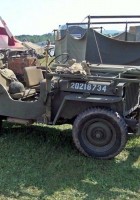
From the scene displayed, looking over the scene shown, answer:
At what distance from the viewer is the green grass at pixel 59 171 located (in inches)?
148

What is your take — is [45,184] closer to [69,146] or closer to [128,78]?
[69,146]

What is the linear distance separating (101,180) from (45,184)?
618mm

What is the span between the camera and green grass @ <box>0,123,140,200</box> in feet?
12.3

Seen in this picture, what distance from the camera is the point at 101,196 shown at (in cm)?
370

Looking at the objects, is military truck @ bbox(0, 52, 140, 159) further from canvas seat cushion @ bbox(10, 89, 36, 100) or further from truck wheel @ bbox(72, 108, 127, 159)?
canvas seat cushion @ bbox(10, 89, 36, 100)

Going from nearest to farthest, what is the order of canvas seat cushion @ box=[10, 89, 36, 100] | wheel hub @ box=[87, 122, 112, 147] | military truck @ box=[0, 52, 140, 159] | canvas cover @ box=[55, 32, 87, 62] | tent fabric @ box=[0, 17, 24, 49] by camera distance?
military truck @ box=[0, 52, 140, 159]
wheel hub @ box=[87, 122, 112, 147]
canvas seat cushion @ box=[10, 89, 36, 100]
canvas cover @ box=[55, 32, 87, 62]
tent fabric @ box=[0, 17, 24, 49]

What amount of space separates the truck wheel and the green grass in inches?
5.2

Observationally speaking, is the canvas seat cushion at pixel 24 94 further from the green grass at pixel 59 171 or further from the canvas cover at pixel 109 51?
the canvas cover at pixel 109 51

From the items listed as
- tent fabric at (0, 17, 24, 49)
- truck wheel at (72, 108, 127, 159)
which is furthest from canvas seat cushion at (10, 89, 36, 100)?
tent fabric at (0, 17, 24, 49)

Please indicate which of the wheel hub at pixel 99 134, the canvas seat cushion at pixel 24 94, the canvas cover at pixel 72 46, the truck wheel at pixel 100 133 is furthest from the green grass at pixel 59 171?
the canvas cover at pixel 72 46

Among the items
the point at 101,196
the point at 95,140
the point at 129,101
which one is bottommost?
the point at 101,196

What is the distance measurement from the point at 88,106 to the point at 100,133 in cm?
37

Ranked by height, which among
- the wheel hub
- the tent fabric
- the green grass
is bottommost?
the green grass

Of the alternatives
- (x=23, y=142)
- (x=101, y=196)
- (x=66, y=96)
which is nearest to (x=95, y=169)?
(x=101, y=196)
